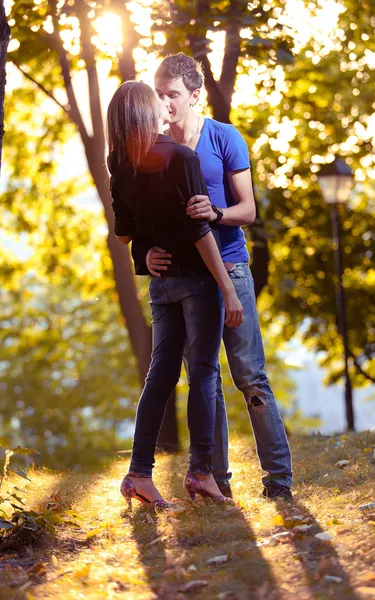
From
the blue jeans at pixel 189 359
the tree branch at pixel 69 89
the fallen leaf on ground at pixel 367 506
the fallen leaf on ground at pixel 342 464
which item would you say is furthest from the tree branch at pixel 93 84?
the fallen leaf on ground at pixel 367 506

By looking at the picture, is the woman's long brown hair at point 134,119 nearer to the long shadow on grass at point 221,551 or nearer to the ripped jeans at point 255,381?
the ripped jeans at point 255,381

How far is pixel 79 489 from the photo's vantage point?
18.6ft

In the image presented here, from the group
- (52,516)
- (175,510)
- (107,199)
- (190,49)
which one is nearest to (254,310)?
(175,510)

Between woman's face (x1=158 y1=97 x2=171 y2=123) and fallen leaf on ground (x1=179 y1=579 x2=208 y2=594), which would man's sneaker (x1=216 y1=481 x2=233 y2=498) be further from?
woman's face (x1=158 y1=97 x2=171 y2=123)

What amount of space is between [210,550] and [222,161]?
1987 millimetres

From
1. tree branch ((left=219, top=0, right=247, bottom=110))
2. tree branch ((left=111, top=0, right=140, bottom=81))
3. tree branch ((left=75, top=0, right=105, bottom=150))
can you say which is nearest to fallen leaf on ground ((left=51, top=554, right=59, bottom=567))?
tree branch ((left=111, top=0, right=140, bottom=81))

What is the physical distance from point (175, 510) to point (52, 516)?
1.97 feet

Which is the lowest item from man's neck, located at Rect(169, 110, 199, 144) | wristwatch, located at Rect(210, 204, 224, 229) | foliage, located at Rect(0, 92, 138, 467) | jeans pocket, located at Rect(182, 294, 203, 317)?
foliage, located at Rect(0, 92, 138, 467)

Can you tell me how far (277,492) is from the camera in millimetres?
4602

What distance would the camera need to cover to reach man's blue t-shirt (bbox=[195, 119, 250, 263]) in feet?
14.6

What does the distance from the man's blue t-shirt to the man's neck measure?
0.21ft

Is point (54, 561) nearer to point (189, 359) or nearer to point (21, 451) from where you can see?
point (21, 451)

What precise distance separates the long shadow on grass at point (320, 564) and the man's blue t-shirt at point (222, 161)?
1.48m

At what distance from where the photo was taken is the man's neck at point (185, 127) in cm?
443
